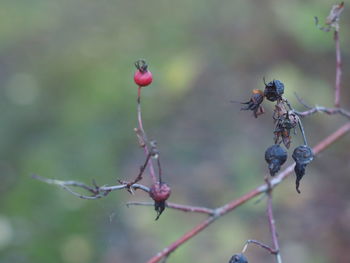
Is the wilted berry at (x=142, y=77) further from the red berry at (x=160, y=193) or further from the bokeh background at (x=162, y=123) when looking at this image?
the bokeh background at (x=162, y=123)

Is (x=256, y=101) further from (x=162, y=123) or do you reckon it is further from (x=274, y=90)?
(x=162, y=123)

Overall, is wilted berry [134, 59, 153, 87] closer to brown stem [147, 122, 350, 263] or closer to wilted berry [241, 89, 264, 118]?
wilted berry [241, 89, 264, 118]

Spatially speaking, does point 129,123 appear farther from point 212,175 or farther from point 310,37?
point 310,37

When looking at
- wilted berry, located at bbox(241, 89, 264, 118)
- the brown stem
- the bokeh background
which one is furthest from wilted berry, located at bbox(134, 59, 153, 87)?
the bokeh background

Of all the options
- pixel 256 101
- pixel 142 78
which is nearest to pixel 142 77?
pixel 142 78

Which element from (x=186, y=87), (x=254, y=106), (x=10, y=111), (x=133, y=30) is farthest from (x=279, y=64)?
(x=254, y=106)
